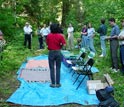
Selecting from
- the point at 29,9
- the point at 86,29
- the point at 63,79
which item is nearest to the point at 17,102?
the point at 63,79

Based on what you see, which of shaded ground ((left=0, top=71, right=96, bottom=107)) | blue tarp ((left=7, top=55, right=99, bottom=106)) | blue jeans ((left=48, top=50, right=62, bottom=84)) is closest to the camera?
shaded ground ((left=0, top=71, right=96, bottom=107))

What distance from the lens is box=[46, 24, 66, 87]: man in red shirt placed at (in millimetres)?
9688

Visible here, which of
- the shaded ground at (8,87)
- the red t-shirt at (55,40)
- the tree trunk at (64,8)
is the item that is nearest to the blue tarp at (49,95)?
the shaded ground at (8,87)

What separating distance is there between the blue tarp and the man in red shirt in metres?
0.31

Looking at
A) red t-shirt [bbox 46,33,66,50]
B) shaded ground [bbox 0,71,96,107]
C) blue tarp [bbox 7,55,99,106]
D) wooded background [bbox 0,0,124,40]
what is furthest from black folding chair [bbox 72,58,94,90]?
wooded background [bbox 0,0,124,40]

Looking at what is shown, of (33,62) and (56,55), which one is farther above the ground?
(56,55)

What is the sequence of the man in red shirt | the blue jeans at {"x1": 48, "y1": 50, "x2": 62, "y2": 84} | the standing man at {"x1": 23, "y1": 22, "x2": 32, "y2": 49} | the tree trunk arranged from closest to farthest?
1. the man in red shirt
2. the blue jeans at {"x1": 48, "y1": 50, "x2": 62, "y2": 84}
3. the standing man at {"x1": 23, "y1": 22, "x2": 32, "y2": 49}
4. the tree trunk

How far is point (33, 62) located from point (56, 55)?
442 cm

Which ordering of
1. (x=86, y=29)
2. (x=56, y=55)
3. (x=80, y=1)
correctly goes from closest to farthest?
(x=56, y=55), (x=86, y=29), (x=80, y=1)

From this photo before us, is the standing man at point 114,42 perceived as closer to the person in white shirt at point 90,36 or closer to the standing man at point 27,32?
the person in white shirt at point 90,36

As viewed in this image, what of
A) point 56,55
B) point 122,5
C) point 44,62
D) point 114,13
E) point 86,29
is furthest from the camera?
point 114,13

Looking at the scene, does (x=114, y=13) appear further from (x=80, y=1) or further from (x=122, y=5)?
(x=80, y=1)

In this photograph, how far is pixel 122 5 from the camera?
66.4 feet

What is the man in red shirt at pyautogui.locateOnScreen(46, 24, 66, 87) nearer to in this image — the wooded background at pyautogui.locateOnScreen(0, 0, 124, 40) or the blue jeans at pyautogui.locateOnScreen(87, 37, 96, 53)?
the blue jeans at pyautogui.locateOnScreen(87, 37, 96, 53)
